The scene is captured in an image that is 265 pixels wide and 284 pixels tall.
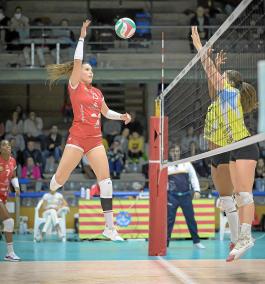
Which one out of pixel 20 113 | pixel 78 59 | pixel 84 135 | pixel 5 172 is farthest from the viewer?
pixel 20 113

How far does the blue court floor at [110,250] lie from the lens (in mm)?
10945

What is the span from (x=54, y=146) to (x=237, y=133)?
14095 millimetres

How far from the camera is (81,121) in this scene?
24.4ft

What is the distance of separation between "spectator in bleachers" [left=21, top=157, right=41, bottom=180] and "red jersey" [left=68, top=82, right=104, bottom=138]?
11673mm

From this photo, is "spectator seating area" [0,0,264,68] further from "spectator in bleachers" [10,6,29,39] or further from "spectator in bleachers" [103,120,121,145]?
"spectator in bleachers" [103,120,121,145]

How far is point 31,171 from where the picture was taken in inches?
749

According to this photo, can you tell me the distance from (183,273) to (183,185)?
6478 mm

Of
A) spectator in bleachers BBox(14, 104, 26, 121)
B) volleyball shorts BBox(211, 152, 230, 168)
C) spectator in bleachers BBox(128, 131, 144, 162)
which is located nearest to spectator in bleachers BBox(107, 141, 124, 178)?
spectator in bleachers BBox(128, 131, 144, 162)

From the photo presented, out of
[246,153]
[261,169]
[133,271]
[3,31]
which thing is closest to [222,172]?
[246,153]

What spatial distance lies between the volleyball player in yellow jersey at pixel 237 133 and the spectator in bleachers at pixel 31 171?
12390 millimetres

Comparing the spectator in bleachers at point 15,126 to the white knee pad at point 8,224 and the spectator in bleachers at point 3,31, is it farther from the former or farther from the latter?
the white knee pad at point 8,224

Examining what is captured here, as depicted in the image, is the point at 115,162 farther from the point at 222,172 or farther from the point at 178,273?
the point at 178,273

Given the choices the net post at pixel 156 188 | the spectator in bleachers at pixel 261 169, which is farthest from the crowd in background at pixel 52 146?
the net post at pixel 156 188

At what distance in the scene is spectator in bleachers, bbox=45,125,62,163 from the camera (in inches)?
791
